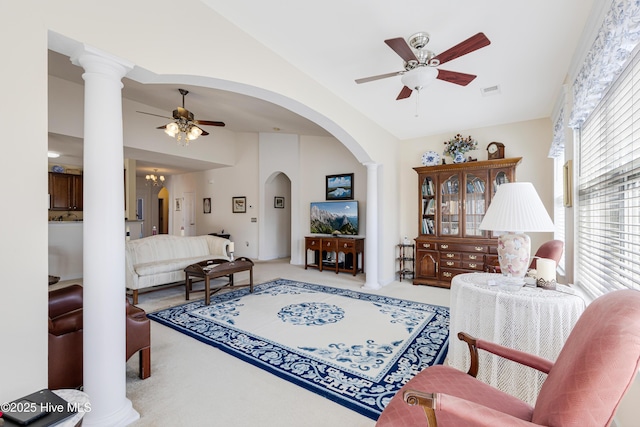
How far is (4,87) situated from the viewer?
1.29 metres

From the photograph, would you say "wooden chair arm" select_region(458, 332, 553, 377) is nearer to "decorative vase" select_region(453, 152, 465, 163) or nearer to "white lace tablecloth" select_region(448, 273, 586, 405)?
"white lace tablecloth" select_region(448, 273, 586, 405)

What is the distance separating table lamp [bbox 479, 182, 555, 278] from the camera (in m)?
1.88

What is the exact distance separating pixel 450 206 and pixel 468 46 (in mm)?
3274

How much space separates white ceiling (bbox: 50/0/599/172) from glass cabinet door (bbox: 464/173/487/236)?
964 mm

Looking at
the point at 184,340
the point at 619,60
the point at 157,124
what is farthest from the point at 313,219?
the point at 619,60

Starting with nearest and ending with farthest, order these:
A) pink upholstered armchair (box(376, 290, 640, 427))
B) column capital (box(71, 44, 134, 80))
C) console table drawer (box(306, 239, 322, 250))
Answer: pink upholstered armchair (box(376, 290, 640, 427)) < column capital (box(71, 44, 134, 80)) < console table drawer (box(306, 239, 322, 250))

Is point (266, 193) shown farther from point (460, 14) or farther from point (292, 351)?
point (460, 14)

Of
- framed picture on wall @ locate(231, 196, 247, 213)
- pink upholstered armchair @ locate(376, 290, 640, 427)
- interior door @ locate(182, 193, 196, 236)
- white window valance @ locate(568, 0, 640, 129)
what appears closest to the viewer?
pink upholstered armchair @ locate(376, 290, 640, 427)

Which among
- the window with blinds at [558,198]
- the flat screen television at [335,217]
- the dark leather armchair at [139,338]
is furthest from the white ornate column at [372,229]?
the dark leather armchair at [139,338]

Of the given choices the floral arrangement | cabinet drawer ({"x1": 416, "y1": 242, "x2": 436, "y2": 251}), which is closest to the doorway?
cabinet drawer ({"x1": 416, "y1": 242, "x2": 436, "y2": 251})

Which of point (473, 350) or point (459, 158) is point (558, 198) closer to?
point (459, 158)

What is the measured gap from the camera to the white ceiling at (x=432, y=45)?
221cm

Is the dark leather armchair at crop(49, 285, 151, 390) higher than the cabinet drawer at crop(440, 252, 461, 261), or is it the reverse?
the cabinet drawer at crop(440, 252, 461, 261)

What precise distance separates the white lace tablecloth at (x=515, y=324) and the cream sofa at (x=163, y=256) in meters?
4.05
